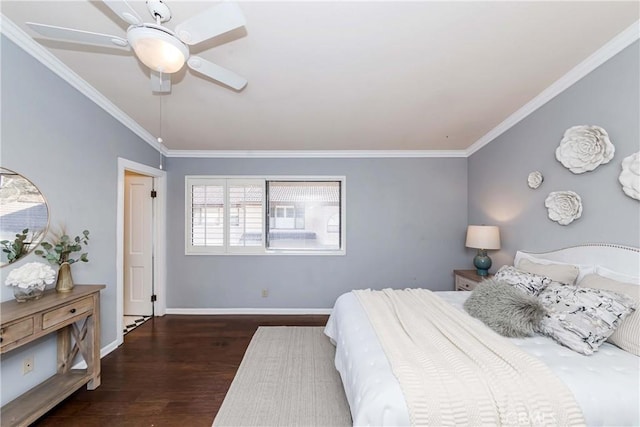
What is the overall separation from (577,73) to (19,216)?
450cm

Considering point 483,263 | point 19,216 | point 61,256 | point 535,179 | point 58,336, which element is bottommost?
point 58,336

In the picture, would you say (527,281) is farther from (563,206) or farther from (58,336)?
(58,336)

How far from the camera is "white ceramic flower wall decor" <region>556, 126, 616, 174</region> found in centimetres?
193

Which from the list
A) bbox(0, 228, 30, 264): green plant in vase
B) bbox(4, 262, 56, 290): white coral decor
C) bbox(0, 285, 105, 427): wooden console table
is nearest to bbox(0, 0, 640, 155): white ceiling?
bbox(0, 228, 30, 264): green plant in vase

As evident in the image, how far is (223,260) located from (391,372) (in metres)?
3.17

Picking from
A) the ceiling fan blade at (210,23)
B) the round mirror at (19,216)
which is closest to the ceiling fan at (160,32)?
the ceiling fan blade at (210,23)

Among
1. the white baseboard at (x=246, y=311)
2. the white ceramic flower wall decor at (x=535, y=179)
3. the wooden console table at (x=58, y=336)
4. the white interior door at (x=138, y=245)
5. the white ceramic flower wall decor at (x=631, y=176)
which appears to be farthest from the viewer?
the white baseboard at (x=246, y=311)

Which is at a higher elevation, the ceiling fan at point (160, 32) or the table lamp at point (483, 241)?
the ceiling fan at point (160, 32)

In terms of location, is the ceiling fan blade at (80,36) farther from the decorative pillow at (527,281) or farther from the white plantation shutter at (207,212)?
the decorative pillow at (527,281)

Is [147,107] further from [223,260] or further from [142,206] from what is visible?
[223,260]

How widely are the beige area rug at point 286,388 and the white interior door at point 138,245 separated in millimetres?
1983

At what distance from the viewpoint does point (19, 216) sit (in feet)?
6.36

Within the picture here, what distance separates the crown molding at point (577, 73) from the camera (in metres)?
1.80

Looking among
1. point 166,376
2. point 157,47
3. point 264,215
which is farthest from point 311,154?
point 166,376
